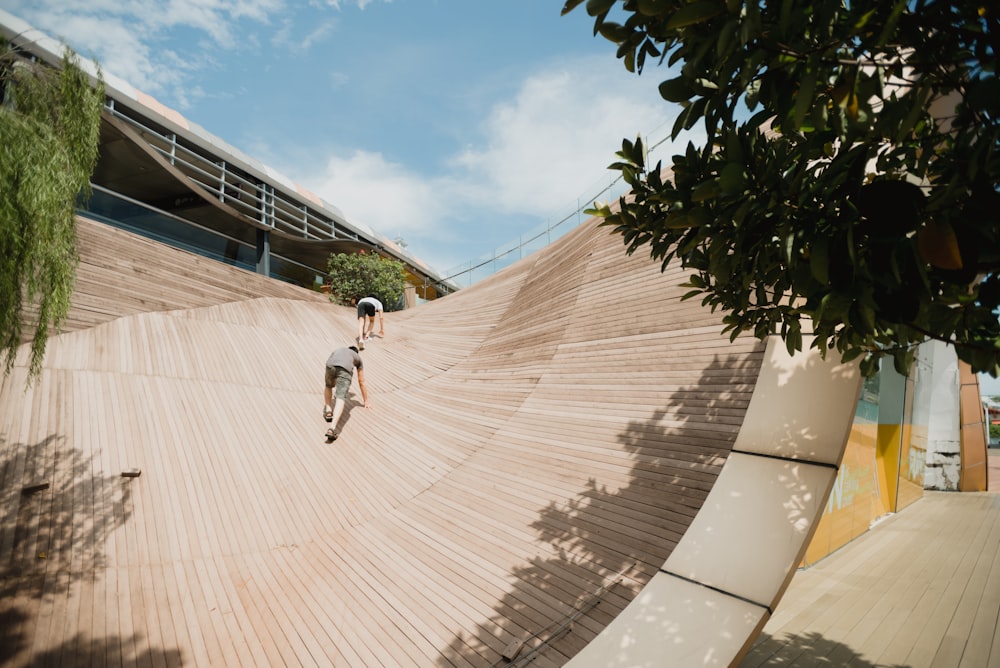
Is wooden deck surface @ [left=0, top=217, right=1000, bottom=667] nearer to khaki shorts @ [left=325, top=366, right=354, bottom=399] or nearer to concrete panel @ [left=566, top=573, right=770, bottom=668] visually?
concrete panel @ [left=566, top=573, right=770, bottom=668]

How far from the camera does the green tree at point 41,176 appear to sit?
10.0 feet

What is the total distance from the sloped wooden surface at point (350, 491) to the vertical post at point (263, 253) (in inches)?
441

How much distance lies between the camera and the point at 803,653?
349 centimetres

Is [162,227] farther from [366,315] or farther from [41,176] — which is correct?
[41,176]

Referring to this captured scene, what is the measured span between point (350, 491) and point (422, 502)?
866mm

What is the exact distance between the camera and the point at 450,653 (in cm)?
306

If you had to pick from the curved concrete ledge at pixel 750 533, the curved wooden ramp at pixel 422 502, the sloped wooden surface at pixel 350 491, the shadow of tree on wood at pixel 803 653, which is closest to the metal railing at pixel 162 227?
the sloped wooden surface at pixel 350 491

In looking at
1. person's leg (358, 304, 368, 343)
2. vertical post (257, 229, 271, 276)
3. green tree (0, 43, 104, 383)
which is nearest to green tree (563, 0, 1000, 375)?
green tree (0, 43, 104, 383)

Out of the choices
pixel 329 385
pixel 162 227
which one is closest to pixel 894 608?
pixel 329 385

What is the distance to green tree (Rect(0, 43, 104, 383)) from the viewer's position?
3055 millimetres

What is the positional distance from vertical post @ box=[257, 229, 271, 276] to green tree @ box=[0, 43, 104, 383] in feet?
48.7

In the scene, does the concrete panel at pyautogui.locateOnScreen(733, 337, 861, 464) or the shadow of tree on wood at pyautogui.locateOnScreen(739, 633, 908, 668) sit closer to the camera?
the concrete panel at pyautogui.locateOnScreen(733, 337, 861, 464)

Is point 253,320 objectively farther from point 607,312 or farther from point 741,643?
point 741,643

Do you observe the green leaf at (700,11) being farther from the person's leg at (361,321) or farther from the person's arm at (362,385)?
the person's leg at (361,321)
